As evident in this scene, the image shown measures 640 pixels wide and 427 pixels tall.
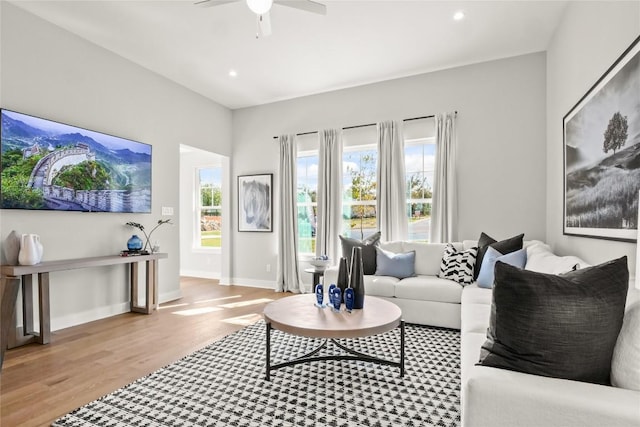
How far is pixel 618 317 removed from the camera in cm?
118

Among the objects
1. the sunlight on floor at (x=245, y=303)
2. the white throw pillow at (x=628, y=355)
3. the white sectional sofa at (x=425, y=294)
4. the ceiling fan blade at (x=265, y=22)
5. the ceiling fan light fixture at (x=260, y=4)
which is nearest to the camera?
the white throw pillow at (x=628, y=355)

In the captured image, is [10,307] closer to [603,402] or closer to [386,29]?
[603,402]

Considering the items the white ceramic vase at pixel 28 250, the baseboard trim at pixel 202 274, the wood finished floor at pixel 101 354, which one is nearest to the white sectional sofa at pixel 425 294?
the wood finished floor at pixel 101 354

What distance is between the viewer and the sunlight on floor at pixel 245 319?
3713 millimetres

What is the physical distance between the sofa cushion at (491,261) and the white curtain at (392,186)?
4.46 ft

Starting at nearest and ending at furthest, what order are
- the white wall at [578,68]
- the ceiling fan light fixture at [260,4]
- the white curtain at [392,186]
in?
the white wall at [578,68] → the ceiling fan light fixture at [260,4] → the white curtain at [392,186]

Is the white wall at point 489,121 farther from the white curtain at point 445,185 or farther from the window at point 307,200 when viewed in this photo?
the window at point 307,200

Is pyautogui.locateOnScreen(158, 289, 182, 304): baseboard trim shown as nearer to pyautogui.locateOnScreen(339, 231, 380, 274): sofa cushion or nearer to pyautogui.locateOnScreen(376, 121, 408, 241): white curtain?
pyautogui.locateOnScreen(339, 231, 380, 274): sofa cushion

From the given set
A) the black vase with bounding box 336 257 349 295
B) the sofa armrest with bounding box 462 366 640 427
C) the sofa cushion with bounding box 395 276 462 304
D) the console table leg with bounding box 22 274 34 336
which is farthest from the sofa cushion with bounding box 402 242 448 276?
the console table leg with bounding box 22 274 34 336

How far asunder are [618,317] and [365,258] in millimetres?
2974

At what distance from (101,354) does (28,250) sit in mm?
1183

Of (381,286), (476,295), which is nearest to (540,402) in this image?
(476,295)

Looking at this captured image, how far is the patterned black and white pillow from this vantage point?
3.63 metres

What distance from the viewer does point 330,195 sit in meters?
5.14
